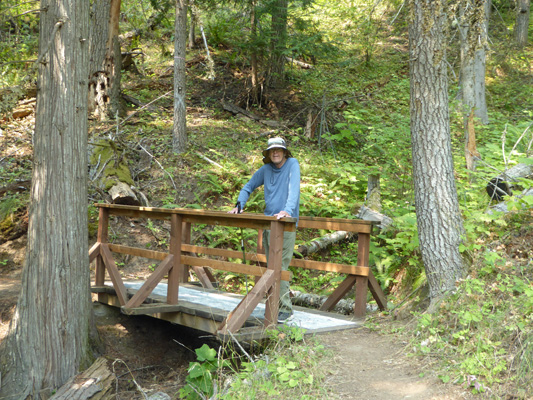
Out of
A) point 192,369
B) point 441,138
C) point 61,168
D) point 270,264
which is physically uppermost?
point 441,138

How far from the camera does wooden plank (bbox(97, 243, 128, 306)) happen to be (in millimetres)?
6961

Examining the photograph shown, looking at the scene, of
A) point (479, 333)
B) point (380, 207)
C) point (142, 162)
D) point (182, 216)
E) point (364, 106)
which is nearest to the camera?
point (479, 333)

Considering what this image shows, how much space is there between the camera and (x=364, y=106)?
1541 cm

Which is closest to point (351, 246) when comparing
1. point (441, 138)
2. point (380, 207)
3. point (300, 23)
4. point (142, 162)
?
point (380, 207)

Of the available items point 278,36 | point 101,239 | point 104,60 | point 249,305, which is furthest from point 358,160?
point 249,305

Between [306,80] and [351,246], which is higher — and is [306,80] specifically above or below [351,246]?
above

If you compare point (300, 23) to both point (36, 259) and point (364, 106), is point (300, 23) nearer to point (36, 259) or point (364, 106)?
point (364, 106)

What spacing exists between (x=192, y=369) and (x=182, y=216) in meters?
2.08

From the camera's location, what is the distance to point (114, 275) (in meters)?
7.18

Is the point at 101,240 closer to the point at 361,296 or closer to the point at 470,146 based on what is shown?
the point at 361,296

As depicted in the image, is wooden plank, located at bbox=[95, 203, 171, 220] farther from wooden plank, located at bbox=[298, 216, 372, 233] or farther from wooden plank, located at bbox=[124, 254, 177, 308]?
wooden plank, located at bbox=[298, 216, 372, 233]

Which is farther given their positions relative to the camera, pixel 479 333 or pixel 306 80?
pixel 306 80

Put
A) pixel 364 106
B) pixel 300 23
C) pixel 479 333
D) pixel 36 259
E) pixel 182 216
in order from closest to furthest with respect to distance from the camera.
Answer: pixel 479 333
pixel 36 259
pixel 182 216
pixel 300 23
pixel 364 106

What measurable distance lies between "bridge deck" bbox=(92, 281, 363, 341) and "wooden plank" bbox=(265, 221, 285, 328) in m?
0.23
